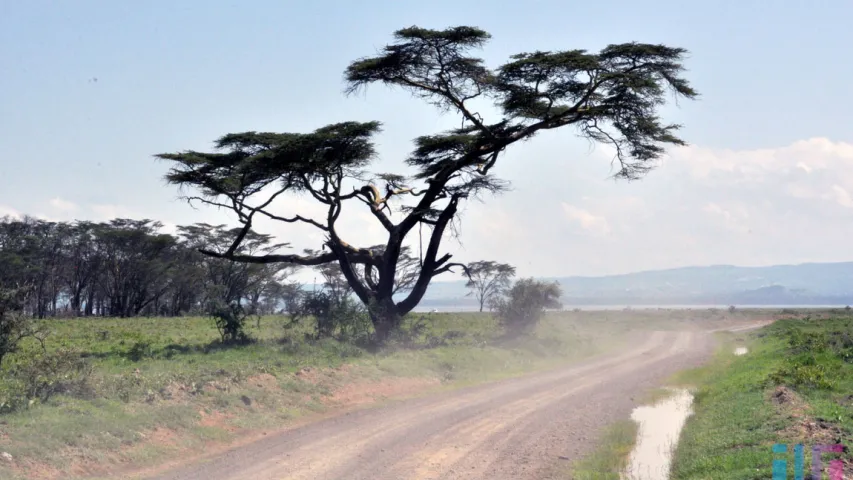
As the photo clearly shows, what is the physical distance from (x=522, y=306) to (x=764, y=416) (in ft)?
68.4

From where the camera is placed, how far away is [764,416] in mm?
10836

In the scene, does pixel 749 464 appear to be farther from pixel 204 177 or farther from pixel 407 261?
pixel 407 261

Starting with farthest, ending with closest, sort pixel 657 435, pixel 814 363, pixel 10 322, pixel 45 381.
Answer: pixel 814 363 → pixel 10 322 → pixel 657 435 → pixel 45 381

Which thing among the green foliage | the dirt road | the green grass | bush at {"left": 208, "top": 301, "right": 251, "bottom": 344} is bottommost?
the green grass

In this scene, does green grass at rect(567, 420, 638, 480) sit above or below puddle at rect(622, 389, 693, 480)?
above

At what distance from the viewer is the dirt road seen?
9570mm

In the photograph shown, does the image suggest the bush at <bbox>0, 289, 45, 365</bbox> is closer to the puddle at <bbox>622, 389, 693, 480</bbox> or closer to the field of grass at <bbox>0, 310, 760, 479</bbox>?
the field of grass at <bbox>0, 310, 760, 479</bbox>

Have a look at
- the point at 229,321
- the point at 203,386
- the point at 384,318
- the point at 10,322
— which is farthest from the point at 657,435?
the point at 229,321

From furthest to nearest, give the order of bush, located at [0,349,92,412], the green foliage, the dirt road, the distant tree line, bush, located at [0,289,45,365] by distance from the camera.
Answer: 1. the distant tree line
2. the green foliage
3. bush, located at [0,289,45,365]
4. bush, located at [0,349,92,412]
5. the dirt road

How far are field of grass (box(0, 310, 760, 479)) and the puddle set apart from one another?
5.81 m

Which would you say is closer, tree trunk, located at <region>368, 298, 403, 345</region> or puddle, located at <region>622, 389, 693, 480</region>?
puddle, located at <region>622, 389, 693, 480</region>

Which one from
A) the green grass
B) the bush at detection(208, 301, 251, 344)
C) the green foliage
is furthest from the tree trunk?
the green foliage

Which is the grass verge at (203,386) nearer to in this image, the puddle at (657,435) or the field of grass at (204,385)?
the field of grass at (204,385)

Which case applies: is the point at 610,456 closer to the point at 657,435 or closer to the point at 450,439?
the point at 657,435
